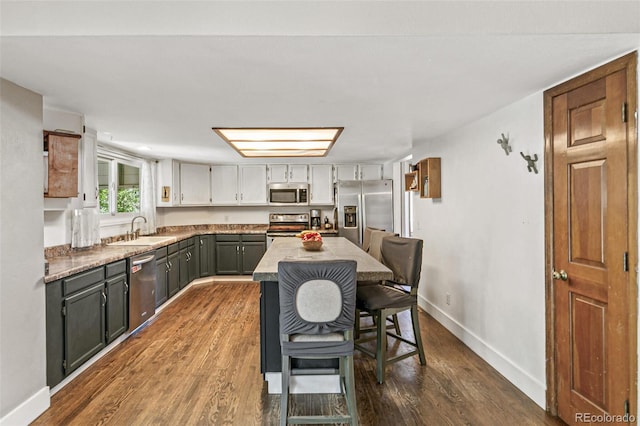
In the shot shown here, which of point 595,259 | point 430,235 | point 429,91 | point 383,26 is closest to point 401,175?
point 430,235

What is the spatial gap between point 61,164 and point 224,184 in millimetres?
3681

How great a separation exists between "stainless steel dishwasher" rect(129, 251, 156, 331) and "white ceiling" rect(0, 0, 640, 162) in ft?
5.51

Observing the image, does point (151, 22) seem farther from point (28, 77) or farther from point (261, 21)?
point (28, 77)

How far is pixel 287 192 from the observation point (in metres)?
6.26

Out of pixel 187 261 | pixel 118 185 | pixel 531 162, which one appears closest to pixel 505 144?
pixel 531 162

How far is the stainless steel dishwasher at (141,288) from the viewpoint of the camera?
3.47m

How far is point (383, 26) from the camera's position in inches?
62.1

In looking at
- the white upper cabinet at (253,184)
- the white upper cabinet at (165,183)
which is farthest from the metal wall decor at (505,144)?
the white upper cabinet at (165,183)

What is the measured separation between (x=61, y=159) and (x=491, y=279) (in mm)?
3483

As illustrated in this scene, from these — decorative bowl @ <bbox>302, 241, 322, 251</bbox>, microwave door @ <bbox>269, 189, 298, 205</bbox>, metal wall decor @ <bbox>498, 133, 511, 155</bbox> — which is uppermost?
metal wall decor @ <bbox>498, 133, 511, 155</bbox>

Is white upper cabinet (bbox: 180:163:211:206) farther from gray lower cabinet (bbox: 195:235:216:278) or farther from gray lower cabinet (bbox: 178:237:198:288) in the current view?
gray lower cabinet (bbox: 178:237:198:288)

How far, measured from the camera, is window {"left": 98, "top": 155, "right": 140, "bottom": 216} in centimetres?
445

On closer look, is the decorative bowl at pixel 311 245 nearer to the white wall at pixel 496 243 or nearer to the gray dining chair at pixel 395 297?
the gray dining chair at pixel 395 297

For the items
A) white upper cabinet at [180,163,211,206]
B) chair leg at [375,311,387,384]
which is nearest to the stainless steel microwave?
white upper cabinet at [180,163,211,206]
